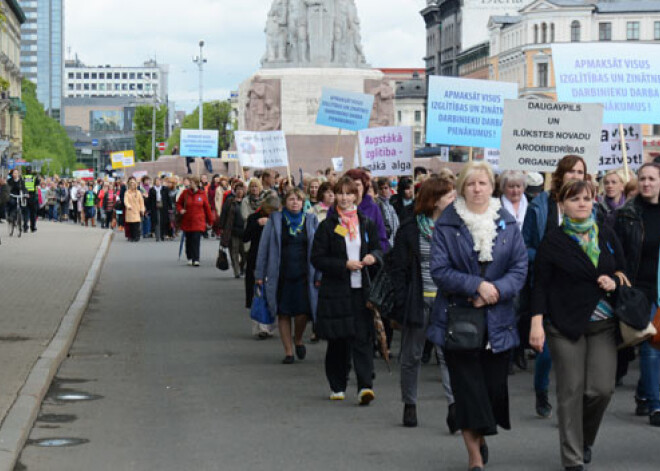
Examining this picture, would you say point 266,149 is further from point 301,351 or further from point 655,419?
point 655,419

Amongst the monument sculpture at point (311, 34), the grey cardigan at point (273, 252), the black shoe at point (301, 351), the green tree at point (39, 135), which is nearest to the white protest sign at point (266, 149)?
the black shoe at point (301, 351)

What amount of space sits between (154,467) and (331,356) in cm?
294

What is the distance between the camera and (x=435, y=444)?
381 inches

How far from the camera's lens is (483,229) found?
850cm

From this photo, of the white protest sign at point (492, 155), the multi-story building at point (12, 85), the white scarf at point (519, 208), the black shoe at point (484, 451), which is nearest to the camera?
the black shoe at point (484, 451)

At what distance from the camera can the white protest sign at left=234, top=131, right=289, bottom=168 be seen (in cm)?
2405

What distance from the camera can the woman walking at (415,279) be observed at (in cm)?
1014

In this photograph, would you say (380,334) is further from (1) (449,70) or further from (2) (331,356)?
(1) (449,70)

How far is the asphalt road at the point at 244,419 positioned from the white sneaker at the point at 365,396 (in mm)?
68

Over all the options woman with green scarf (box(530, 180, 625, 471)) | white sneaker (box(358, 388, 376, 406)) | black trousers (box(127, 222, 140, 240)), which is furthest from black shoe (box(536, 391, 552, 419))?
black trousers (box(127, 222, 140, 240))

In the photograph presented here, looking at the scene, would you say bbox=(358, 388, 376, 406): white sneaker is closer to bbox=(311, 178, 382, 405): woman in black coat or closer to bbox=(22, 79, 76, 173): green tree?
bbox=(311, 178, 382, 405): woman in black coat

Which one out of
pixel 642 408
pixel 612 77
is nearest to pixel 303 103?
pixel 612 77

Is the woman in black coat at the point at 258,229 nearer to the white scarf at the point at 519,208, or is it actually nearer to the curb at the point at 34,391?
the curb at the point at 34,391

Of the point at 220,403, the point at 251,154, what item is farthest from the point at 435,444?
the point at 251,154
